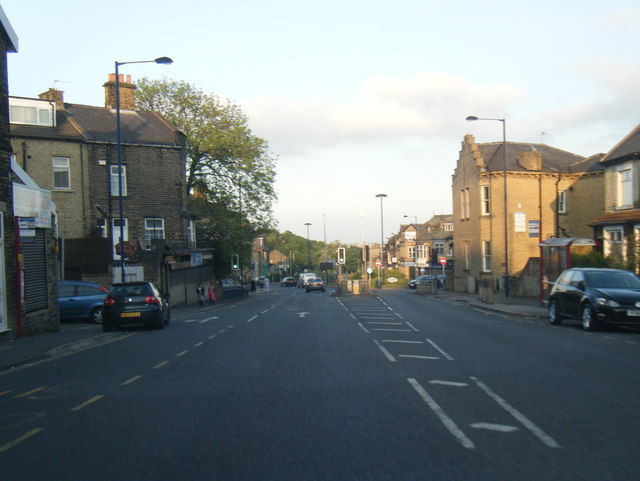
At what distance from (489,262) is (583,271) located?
25.8 meters

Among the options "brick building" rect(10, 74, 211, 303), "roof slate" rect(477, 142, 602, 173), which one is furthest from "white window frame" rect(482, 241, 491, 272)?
"brick building" rect(10, 74, 211, 303)

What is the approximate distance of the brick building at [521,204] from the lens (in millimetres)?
42031

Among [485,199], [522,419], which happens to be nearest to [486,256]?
[485,199]

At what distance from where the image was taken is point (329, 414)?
6.76 meters

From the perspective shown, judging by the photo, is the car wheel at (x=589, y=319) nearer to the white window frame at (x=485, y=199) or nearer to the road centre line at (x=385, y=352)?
the road centre line at (x=385, y=352)

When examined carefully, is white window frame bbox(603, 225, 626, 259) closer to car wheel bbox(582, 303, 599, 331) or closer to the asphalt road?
car wheel bbox(582, 303, 599, 331)

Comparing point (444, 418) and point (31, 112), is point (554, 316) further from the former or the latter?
point (31, 112)

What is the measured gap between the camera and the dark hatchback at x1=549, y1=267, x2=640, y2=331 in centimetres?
1540

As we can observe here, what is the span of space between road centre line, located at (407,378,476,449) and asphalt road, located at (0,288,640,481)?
0.10 feet

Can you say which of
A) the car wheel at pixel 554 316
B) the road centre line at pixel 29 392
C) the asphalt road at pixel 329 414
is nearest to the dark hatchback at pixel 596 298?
the car wheel at pixel 554 316

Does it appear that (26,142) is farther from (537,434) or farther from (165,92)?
(537,434)

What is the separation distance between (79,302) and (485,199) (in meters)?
30.0

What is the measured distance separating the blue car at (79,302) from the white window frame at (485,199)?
28.9 meters

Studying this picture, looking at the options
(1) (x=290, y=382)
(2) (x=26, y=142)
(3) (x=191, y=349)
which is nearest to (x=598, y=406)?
(1) (x=290, y=382)
